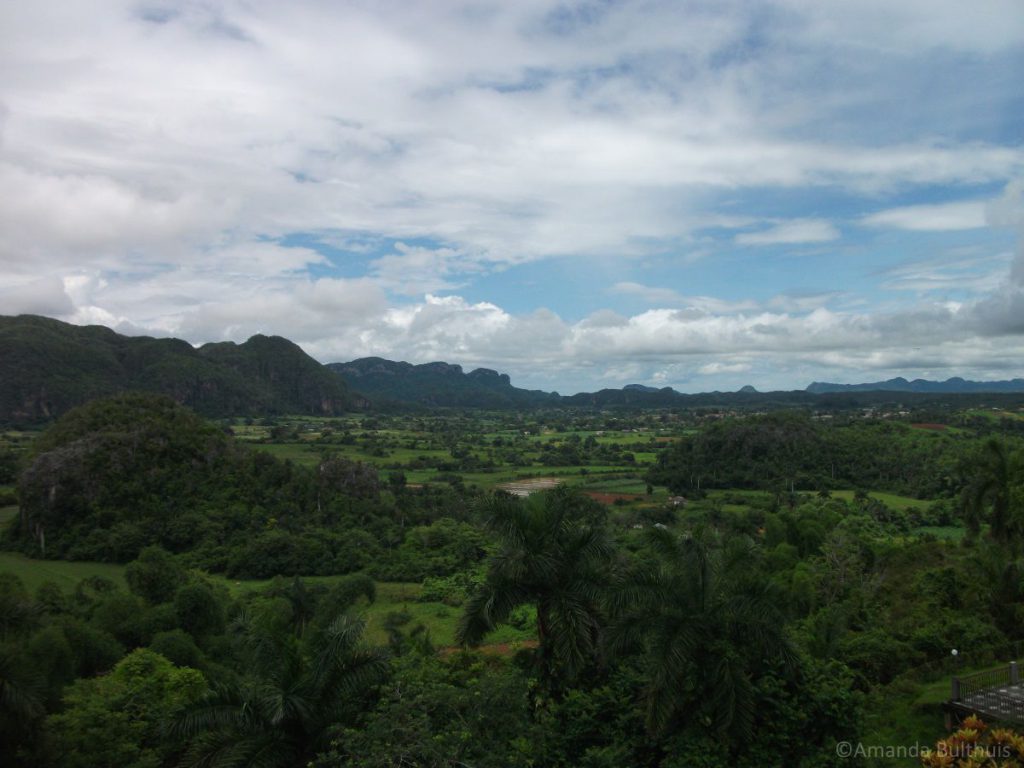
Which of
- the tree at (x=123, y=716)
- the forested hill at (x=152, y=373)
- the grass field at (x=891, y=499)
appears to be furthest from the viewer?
the forested hill at (x=152, y=373)

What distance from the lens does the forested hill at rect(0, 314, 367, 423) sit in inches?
4240

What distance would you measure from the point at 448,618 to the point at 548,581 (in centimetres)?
2437

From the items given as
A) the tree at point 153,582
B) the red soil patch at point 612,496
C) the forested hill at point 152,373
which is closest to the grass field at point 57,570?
the tree at point 153,582

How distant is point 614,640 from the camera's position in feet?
32.2

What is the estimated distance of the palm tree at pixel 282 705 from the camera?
949 centimetres

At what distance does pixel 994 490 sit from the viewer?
2495cm

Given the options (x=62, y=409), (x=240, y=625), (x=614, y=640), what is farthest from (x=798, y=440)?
(x=62, y=409)

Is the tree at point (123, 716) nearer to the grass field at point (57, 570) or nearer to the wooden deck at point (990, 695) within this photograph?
the wooden deck at point (990, 695)

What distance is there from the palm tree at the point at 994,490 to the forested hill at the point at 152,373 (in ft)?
399

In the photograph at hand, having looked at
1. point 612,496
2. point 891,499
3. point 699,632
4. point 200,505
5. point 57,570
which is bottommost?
point 891,499

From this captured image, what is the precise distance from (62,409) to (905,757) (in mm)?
126778

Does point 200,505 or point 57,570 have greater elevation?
point 200,505

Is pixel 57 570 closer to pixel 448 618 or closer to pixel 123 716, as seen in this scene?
pixel 448 618

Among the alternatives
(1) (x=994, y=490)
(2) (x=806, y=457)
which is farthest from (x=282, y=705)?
(2) (x=806, y=457)
